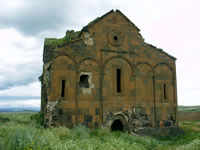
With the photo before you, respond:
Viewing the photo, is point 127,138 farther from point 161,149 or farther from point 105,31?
point 105,31

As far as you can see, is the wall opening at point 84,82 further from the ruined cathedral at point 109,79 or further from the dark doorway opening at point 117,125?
the dark doorway opening at point 117,125

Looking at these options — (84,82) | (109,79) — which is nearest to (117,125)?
(109,79)

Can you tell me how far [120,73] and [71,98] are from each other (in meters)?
3.65

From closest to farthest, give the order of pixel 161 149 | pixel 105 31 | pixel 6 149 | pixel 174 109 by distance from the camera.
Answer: pixel 6 149 < pixel 161 149 < pixel 105 31 < pixel 174 109

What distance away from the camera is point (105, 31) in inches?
504

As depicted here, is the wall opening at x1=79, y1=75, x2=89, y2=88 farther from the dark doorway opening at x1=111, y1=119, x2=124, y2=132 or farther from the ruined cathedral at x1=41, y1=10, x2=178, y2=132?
the dark doorway opening at x1=111, y1=119, x2=124, y2=132

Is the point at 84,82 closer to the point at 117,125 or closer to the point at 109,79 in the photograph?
the point at 109,79

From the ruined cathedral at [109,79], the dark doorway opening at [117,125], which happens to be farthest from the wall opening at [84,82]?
the dark doorway opening at [117,125]

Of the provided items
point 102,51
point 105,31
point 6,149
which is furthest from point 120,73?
point 6,149

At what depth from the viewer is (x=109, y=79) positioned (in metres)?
12.5

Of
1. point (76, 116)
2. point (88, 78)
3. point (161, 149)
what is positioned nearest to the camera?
point (161, 149)

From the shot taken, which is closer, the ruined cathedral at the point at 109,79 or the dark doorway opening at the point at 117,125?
the ruined cathedral at the point at 109,79

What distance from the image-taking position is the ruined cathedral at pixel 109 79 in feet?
36.7

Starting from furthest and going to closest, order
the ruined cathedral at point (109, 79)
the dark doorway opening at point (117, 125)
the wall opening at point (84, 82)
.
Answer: the dark doorway opening at point (117, 125)
the wall opening at point (84, 82)
the ruined cathedral at point (109, 79)
